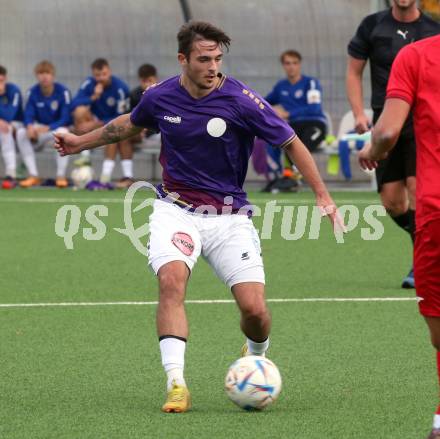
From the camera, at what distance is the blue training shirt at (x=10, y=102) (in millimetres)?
20172

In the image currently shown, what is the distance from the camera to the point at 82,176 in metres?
19.7

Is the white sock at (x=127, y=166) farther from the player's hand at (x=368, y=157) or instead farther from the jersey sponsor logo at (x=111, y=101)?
the player's hand at (x=368, y=157)

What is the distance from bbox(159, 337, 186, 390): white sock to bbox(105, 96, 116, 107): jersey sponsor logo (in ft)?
45.9

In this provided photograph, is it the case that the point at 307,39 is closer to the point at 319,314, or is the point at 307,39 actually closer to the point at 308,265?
the point at 308,265

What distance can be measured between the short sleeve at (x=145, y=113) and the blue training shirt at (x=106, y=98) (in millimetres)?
13080

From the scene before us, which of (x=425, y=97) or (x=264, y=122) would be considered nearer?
(x=425, y=97)

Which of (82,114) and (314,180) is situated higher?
(314,180)

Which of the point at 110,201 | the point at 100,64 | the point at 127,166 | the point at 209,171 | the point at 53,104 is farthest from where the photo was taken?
the point at 53,104

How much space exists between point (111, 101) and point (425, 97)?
15.2m

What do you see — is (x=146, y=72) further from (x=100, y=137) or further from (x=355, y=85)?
(x=100, y=137)

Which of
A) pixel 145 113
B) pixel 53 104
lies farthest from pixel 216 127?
pixel 53 104

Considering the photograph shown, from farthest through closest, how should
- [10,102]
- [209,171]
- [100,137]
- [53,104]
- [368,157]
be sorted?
[10,102] < [53,104] < [100,137] < [209,171] < [368,157]

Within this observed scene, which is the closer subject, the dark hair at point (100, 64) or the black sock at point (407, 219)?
the black sock at point (407, 219)

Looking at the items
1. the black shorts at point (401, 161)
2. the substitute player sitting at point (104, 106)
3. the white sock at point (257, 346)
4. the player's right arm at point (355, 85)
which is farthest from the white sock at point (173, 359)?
the substitute player sitting at point (104, 106)
